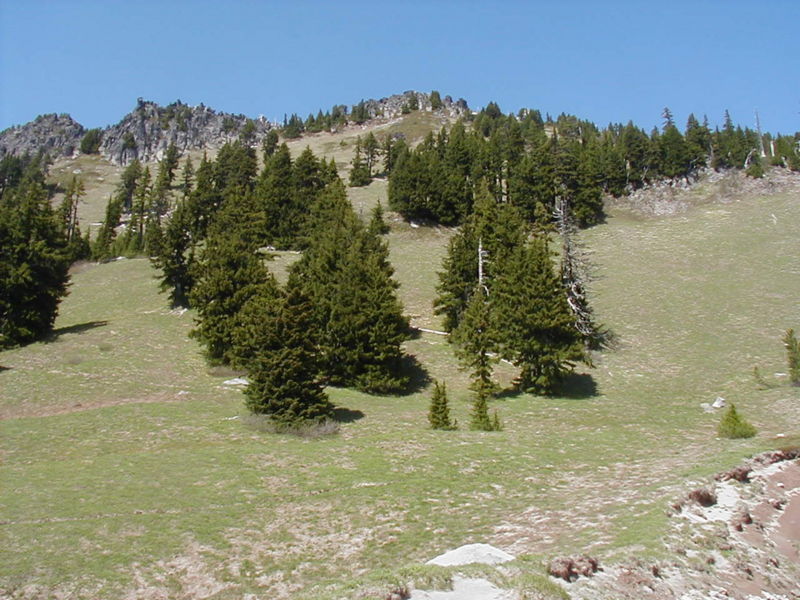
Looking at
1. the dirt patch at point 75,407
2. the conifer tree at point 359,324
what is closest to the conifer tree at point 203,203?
the conifer tree at point 359,324

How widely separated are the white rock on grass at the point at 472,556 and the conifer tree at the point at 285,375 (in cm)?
1444

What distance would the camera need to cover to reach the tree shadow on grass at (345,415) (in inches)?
1125

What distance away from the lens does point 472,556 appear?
12258 millimetres

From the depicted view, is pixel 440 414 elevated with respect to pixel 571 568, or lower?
lower

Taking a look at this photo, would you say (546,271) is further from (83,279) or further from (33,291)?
(83,279)

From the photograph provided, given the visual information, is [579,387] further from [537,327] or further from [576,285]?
[576,285]

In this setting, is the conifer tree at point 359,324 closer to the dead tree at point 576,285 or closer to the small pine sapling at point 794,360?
the dead tree at point 576,285

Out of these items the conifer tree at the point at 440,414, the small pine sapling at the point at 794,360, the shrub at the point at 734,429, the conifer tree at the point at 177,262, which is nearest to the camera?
the shrub at the point at 734,429

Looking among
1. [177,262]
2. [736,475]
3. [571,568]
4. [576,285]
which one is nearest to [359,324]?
[576,285]

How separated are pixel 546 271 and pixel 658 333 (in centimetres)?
1557

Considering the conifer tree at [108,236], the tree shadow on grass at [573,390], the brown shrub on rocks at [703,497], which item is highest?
the conifer tree at [108,236]

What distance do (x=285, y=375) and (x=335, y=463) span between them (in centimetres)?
692

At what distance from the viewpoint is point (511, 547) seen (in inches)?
532

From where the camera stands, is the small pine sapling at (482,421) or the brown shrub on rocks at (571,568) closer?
the brown shrub on rocks at (571,568)
